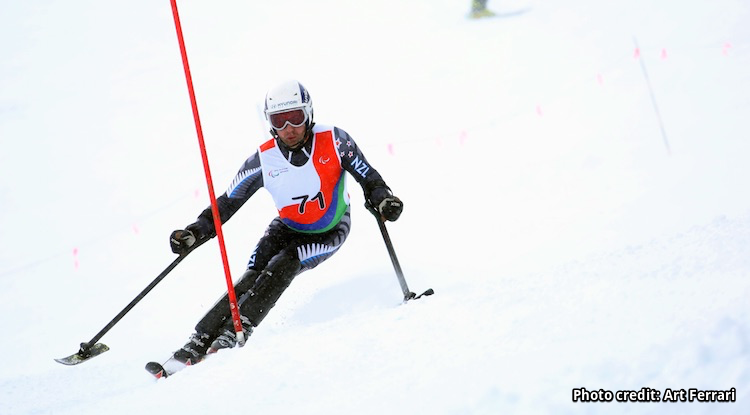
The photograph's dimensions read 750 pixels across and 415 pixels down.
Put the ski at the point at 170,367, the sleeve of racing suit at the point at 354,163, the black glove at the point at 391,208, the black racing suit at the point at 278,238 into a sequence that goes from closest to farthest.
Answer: the ski at the point at 170,367 → the black racing suit at the point at 278,238 → the black glove at the point at 391,208 → the sleeve of racing suit at the point at 354,163

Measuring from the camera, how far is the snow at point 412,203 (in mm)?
2414

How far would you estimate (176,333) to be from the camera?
20.4ft

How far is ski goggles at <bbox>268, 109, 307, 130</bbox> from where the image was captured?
461 cm

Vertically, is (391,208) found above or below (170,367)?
above

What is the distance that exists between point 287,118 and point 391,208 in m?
0.87

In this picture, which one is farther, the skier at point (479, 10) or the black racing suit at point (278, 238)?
the skier at point (479, 10)

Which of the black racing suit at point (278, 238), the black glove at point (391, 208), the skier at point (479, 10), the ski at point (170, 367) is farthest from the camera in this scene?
the skier at point (479, 10)

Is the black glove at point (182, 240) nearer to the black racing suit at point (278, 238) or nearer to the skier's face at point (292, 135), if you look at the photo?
the black racing suit at point (278, 238)

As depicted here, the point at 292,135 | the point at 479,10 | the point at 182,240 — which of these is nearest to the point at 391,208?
the point at 292,135

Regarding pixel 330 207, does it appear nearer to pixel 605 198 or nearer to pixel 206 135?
pixel 605 198

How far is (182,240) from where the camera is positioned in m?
4.63

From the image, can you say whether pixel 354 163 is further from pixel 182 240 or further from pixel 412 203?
pixel 412 203

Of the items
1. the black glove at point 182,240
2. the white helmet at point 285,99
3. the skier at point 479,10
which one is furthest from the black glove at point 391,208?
the skier at point 479,10

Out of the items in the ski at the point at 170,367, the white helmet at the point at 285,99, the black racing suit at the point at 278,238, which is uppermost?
the white helmet at the point at 285,99
